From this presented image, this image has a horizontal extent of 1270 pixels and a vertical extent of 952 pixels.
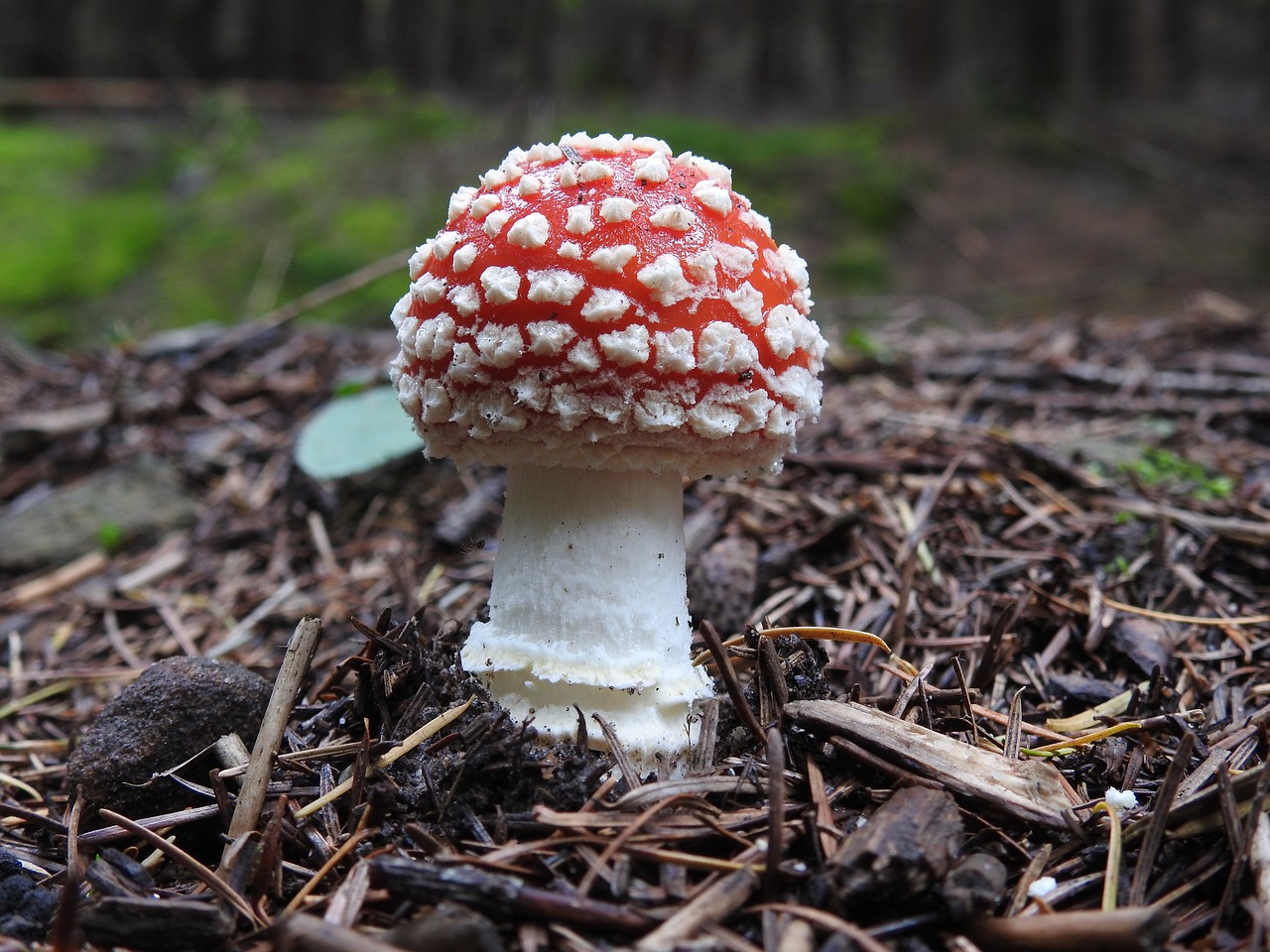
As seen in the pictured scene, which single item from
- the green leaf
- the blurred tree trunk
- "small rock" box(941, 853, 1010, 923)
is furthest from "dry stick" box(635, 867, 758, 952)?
the blurred tree trunk

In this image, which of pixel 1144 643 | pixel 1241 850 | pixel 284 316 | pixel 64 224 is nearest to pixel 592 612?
pixel 1241 850

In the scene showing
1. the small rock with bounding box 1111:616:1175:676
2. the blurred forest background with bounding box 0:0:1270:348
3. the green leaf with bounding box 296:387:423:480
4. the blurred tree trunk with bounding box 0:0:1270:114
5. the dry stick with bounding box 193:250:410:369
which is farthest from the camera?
the blurred tree trunk with bounding box 0:0:1270:114

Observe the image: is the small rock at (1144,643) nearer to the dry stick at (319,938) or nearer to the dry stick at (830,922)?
the dry stick at (830,922)

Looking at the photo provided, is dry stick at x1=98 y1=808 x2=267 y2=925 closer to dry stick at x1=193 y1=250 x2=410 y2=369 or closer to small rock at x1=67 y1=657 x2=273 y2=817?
small rock at x1=67 y1=657 x2=273 y2=817

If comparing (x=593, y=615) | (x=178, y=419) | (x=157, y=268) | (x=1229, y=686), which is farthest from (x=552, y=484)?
(x=157, y=268)

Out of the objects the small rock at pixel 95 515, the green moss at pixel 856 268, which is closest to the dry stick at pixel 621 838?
the small rock at pixel 95 515

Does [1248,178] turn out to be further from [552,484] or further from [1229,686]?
[552,484]
